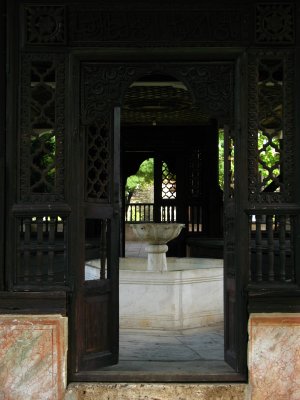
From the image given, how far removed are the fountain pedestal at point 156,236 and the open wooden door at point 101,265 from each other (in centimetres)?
234

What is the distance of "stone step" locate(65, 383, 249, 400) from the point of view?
15.5 ft

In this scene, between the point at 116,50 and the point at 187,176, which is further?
the point at 187,176

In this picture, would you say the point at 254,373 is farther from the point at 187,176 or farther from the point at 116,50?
the point at 187,176

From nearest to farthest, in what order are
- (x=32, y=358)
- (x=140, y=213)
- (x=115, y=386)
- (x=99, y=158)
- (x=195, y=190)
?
(x=32, y=358), (x=115, y=386), (x=99, y=158), (x=195, y=190), (x=140, y=213)

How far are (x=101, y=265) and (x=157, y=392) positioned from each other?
51.1 inches

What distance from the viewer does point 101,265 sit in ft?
18.0

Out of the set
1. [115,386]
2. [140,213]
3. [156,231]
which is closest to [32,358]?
[115,386]

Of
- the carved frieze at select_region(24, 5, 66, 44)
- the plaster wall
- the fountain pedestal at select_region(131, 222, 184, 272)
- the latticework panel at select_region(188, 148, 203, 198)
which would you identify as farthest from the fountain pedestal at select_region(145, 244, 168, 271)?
the latticework panel at select_region(188, 148, 203, 198)

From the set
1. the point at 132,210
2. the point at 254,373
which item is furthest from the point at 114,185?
the point at 132,210

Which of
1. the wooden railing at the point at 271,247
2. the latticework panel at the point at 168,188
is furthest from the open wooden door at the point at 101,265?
the latticework panel at the point at 168,188

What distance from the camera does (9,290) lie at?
476cm

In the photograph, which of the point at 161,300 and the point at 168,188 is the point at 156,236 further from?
the point at 168,188

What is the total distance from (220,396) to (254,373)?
1.06ft

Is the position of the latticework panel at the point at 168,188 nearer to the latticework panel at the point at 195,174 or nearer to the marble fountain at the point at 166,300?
the latticework panel at the point at 195,174
